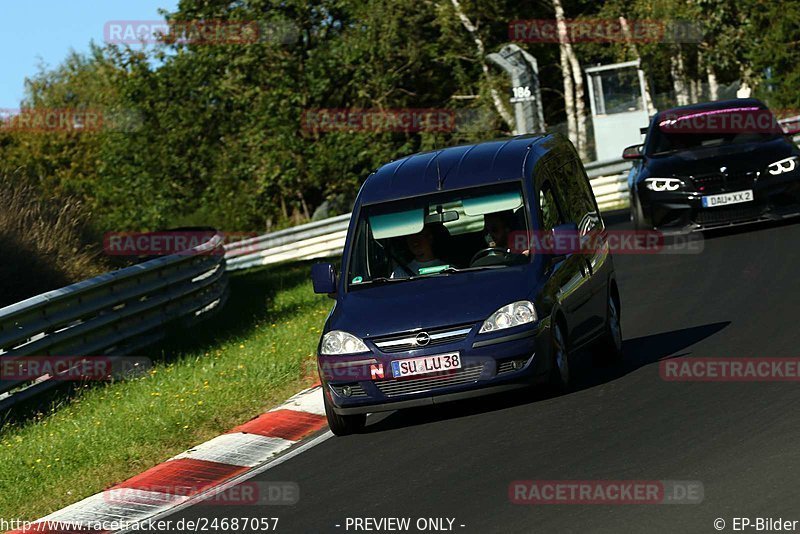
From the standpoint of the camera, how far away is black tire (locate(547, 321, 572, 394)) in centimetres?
958

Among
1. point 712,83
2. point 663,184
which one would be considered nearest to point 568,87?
point 712,83

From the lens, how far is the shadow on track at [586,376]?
9992 mm

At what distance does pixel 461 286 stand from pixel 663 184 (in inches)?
371

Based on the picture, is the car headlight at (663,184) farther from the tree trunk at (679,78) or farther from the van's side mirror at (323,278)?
the tree trunk at (679,78)

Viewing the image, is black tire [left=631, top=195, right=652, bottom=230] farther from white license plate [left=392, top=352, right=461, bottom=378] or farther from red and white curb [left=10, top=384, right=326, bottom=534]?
white license plate [left=392, top=352, right=461, bottom=378]

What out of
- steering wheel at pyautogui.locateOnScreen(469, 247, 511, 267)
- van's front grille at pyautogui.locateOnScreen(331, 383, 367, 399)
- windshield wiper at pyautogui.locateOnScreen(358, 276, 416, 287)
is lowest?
van's front grille at pyautogui.locateOnScreen(331, 383, 367, 399)

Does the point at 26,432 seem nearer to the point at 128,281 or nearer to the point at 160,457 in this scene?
the point at 160,457

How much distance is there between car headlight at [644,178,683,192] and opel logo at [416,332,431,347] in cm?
982

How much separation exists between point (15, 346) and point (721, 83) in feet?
127

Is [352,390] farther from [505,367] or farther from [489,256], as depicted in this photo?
[489,256]

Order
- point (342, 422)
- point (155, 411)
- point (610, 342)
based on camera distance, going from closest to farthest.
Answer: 1. point (342, 422)
2. point (610, 342)
3. point (155, 411)

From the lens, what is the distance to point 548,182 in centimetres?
1076

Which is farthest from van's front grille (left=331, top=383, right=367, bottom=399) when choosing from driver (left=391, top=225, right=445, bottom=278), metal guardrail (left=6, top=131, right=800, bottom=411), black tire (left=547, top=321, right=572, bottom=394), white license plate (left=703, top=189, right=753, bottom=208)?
white license plate (left=703, top=189, right=753, bottom=208)

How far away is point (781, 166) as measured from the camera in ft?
58.8
